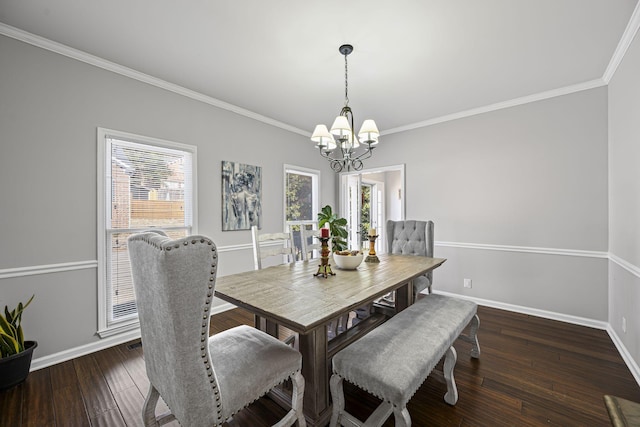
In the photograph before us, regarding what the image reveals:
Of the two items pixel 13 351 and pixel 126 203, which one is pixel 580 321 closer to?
pixel 126 203

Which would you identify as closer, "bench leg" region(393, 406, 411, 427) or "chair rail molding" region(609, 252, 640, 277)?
"bench leg" region(393, 406, 411, 427)

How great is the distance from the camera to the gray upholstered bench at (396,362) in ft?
4.13

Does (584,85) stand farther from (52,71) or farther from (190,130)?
(52,71)

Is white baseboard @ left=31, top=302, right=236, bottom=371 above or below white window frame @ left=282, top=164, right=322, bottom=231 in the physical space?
below

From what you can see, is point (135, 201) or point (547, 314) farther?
point (547, 314)

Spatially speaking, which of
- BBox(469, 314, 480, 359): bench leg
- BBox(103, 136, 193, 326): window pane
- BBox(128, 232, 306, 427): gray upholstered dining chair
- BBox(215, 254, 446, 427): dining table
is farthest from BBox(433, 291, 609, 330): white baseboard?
BBox(103, 136, 193, 326): window pane

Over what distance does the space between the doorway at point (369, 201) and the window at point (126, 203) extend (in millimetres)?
2957

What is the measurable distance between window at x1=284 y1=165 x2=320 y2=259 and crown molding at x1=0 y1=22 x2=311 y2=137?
1.09 m

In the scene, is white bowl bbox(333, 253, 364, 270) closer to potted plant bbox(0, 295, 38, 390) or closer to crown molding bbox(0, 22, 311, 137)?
potted plant bbox(0, 295, 38, 390)

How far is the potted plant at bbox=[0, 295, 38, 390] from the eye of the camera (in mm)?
1859

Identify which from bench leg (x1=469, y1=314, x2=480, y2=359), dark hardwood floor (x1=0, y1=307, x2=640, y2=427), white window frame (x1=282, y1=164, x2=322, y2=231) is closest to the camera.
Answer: dark hardwood floor (x1=0, y1=307, x2=640, y2=427)

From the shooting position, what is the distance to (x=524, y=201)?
3311 millimetres

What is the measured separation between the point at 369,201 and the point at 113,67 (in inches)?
192

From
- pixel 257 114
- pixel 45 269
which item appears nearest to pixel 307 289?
pixel 45 269
